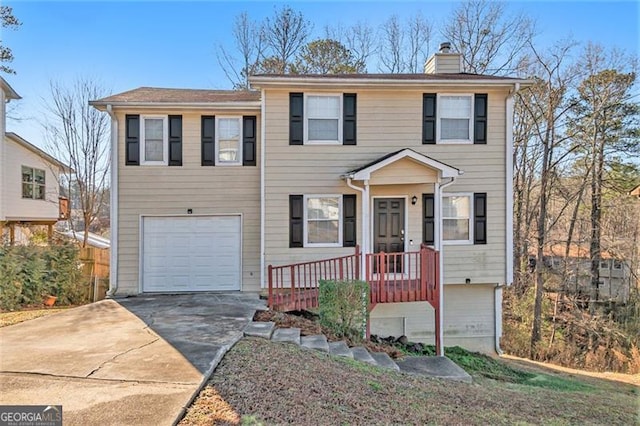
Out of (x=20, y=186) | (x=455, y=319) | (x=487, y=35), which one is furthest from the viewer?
(x=487, y=35)

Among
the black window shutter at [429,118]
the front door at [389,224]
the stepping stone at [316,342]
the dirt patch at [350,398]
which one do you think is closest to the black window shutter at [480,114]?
the black window shutter at [429,118]

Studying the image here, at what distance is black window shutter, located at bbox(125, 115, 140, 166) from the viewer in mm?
9078

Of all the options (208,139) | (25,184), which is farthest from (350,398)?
(25,184)

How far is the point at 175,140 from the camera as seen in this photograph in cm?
922

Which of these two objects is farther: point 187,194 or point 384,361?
point 187,194

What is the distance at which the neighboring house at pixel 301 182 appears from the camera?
8969 millimetres

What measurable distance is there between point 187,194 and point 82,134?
312 inches

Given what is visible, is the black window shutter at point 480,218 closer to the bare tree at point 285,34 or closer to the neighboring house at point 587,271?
the neighboring house at point 587,271

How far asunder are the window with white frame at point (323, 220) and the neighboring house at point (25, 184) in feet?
37.5

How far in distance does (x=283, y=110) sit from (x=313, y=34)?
10255mm

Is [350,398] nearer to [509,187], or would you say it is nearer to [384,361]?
[384,361]

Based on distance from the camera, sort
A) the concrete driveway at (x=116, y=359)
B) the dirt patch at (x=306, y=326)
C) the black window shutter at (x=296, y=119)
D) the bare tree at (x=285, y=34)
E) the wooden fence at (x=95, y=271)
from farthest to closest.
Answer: the bare tree at (x=285, y=34)
the wooden fence at (x=95, y=271)
the black window shutter at (x=296, y=119)
the dirt patch at (x=306, y=326)
the concrete driveway at (x=116, y=359)

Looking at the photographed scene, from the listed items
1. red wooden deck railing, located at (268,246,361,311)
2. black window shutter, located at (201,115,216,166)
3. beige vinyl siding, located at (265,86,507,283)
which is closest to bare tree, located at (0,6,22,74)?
black window shutter, located at (201,115,216,166)

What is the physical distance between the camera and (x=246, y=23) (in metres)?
17.4
